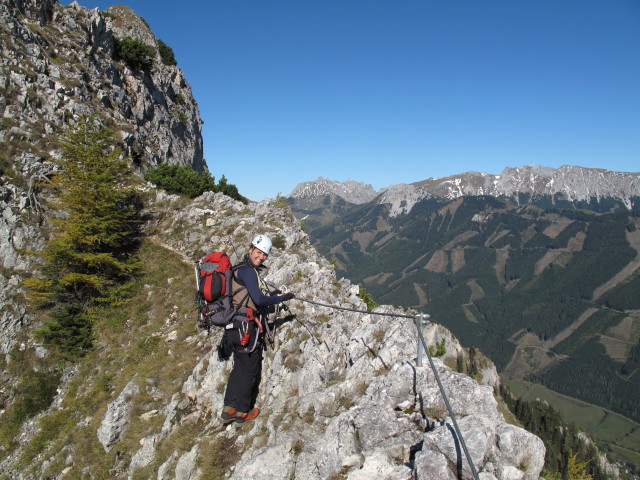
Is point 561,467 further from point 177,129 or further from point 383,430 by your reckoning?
point 177,129

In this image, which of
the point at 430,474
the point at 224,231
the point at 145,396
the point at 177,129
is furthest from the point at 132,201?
the point at 177,129

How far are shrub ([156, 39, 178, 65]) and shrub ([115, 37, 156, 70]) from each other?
10.1 m

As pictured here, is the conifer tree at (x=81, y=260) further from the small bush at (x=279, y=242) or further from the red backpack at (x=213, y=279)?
the red backpack at (x=213, y=279)

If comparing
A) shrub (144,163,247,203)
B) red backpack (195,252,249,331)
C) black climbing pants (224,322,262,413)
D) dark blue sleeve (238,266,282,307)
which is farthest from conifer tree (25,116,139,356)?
dark blue sleeve (238,266,282,307)

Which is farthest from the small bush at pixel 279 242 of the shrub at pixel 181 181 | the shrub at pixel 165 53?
the shrub at pixel 165 53

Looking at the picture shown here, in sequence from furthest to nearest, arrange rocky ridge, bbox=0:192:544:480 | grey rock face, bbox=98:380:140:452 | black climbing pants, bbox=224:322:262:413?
1. grey rock face, bbox=98:380:140:452
2. black climbing pants, bbox=224:322:262:413
3. rocky ridge, bbox=0:192:544:480

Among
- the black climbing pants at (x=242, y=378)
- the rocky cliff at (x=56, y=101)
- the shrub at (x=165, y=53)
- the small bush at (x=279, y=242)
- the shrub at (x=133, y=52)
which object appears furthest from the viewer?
the shrub at (x=165, y=53)

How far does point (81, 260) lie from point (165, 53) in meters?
57.9

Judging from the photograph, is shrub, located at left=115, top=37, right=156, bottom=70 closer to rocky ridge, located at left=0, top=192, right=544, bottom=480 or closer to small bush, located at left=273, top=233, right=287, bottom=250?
small bush, located at left=273, top=233, right=287, bottom=250

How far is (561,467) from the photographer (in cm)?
8069

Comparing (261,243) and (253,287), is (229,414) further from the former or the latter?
(261,243)

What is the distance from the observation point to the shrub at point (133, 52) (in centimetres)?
5172

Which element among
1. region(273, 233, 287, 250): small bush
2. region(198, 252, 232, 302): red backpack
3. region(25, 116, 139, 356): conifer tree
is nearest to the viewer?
region(198, 252, 232, 302): red backpack

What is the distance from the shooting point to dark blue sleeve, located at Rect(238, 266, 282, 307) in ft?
30.7
